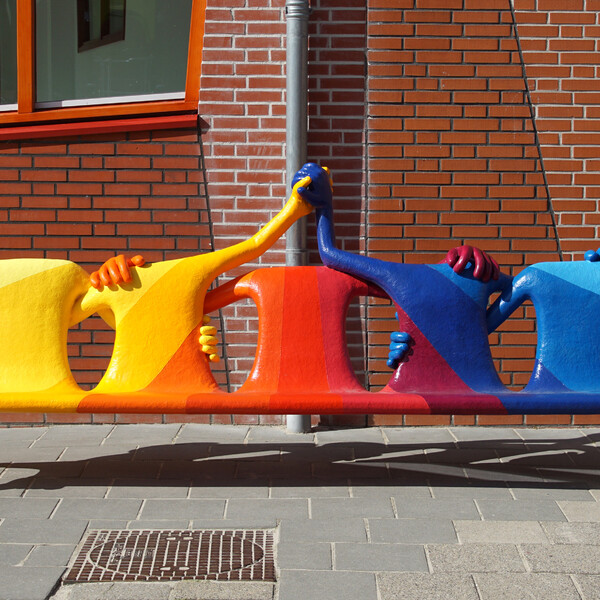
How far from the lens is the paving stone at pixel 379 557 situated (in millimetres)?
3434

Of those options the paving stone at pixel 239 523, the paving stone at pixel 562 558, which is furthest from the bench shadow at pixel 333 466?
the paving stone at pixel 562 558

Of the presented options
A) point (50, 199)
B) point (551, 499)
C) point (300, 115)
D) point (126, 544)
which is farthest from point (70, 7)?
point (551, 499)

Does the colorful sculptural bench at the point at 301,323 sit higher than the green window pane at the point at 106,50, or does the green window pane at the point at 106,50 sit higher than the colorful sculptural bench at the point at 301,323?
the green window pane at the point at 106,50

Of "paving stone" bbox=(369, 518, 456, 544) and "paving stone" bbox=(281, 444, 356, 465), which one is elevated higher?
"paving stone" bbox=(369, 518, 456, 544)

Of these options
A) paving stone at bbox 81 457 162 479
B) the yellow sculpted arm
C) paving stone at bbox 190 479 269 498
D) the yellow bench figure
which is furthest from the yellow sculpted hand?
paving stone at bbox 81 457 162 479

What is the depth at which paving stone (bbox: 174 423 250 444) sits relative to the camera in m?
5.21

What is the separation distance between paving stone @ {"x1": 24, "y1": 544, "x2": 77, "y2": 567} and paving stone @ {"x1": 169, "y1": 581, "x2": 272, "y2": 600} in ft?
1.71

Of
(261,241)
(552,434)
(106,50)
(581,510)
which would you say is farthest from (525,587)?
(106,50)

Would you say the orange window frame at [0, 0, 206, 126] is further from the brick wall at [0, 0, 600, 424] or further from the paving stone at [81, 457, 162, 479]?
the paving stone at [81, 457, 162, 479]

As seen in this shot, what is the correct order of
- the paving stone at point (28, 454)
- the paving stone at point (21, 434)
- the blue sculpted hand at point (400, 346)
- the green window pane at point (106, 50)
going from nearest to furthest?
the blue sculpted hand at point (400, 346)
the paving stone at point (28, 454)
the paving stone at point (21, 434)
the green window pane at point (106, 50)

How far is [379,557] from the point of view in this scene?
3.53 metres

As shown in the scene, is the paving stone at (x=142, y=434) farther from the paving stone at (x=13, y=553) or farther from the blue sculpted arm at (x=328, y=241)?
the blue sculpted arm at (x=328, y=241)

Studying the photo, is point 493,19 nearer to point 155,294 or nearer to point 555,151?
point 555,151

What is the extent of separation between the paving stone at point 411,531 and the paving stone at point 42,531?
49.7 inches
